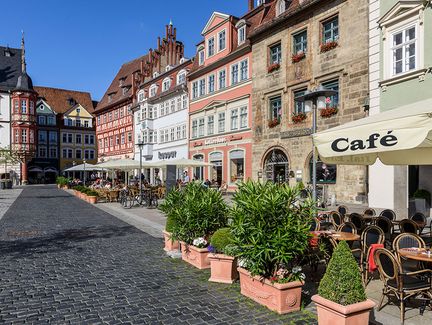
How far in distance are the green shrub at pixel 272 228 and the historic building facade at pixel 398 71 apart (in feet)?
31.8

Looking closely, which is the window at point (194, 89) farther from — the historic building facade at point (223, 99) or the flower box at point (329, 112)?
the flower box at point (329, 112)

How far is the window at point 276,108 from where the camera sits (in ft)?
72.2

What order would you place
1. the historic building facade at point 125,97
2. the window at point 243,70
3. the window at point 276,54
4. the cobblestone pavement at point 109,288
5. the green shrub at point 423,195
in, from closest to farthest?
the cobblestone pavement at point 109,288 < the green shrub at point 423,195 < the window at point 276,54 < the window at point 243,70 < the historic building facade at point 125,97

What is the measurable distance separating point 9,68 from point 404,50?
6056cm

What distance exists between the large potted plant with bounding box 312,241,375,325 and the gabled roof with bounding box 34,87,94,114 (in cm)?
6900

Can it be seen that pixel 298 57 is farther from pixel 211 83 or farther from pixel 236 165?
pixel 211 83

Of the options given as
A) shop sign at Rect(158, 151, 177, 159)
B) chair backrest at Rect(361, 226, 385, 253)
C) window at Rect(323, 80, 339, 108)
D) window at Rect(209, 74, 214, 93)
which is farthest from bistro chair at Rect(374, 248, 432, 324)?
shop sign at Rect(158, 151, 177, 159)

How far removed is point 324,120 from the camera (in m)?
18.9

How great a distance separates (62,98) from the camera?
67750 millimetres

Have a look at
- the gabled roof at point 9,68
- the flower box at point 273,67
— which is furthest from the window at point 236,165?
the gabled roof at point 9,68

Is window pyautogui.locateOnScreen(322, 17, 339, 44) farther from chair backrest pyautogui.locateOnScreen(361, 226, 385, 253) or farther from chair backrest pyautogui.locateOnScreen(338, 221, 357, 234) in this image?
chair backrest pyautogui.locateOnScreen(361, 226, 385, 253)

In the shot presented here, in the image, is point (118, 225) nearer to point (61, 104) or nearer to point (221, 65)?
point (221, 65)

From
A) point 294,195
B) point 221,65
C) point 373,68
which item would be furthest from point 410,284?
Answer: point 221,65

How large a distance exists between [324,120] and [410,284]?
15.0 m
